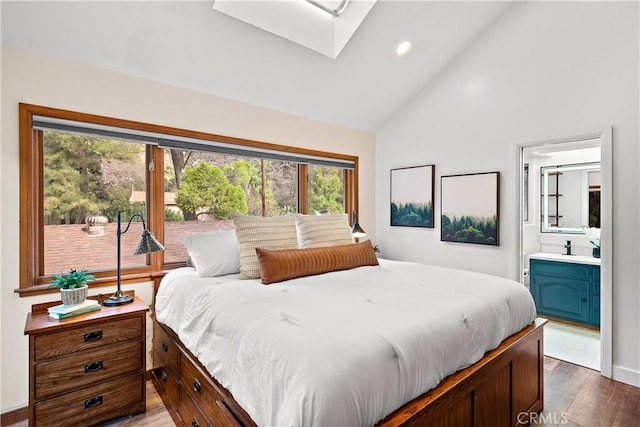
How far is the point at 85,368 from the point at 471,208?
3530 mm

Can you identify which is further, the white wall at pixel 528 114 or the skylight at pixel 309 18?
the white wall at pixel 528 114

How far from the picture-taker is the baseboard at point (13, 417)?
2.07 m

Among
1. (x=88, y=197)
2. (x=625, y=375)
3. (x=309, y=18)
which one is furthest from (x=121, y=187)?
(x=625, y=375)

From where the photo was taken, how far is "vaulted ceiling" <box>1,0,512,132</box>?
6.98ft

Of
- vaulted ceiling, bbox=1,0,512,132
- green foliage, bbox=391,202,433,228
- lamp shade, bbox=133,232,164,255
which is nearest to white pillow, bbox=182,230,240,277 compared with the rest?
lamp shade, bbox=133,232,164,255

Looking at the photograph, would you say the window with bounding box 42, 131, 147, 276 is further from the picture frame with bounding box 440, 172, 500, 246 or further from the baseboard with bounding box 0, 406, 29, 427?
the picture frame with bounding box 440, 172, 500, 246

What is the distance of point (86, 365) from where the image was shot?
1.96m

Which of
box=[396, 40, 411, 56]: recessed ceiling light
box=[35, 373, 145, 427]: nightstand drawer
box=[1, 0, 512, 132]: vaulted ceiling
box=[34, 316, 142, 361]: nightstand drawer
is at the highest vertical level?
box=[396, 40, 411, 56]: recessed ceiling light

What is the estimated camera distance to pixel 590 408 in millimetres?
2264

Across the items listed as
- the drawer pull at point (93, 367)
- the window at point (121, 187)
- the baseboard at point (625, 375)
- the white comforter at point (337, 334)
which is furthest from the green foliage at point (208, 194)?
the baseboard at point (625, 375)

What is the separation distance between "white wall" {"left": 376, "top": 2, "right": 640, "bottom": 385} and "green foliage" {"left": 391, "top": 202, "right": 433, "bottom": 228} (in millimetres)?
95

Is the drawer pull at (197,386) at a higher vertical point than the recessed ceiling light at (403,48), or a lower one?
lower

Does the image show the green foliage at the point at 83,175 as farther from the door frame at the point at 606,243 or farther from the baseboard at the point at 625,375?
the baseboard at the point at 625,375

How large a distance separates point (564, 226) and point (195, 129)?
4723mm
